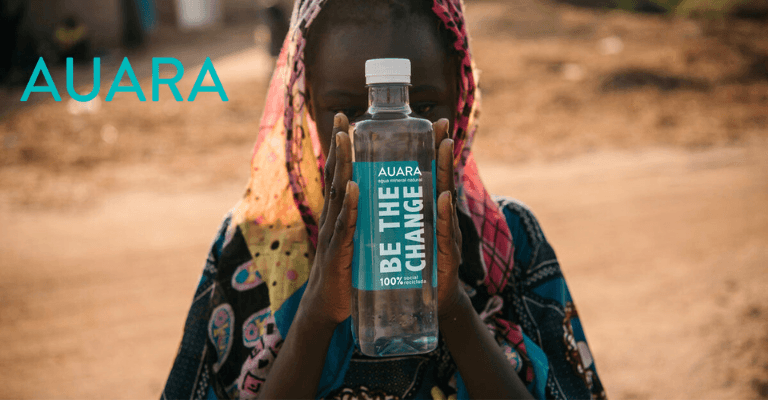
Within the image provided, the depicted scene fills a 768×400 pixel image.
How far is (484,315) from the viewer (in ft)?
5.63

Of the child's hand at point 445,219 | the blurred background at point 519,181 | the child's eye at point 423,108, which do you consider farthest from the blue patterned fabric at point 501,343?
the blurred background at point 519,181

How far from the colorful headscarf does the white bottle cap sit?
0.33 metres

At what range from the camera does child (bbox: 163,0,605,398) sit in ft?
4.90

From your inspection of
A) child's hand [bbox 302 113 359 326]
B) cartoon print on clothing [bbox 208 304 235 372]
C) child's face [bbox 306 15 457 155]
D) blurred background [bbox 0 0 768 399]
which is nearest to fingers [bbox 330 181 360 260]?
child's hand [bbox 302 113 359 326]

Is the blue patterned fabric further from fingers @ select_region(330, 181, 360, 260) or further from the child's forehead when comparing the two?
the child's forehead

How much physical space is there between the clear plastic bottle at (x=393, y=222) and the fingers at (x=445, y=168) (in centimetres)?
3

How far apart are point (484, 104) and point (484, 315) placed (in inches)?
413

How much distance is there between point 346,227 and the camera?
4.21ft

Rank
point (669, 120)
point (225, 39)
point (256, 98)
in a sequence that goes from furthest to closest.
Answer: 1. point (225, 39)
2. point (256, 98)
3. point (669, 120)

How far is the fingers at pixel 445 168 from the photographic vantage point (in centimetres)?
127

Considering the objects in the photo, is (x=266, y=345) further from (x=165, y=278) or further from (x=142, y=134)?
(x=142, y=134)

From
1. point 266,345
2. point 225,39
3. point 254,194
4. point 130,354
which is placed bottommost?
point 130,354

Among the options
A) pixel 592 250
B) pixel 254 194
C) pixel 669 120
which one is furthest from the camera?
pixel 669 120

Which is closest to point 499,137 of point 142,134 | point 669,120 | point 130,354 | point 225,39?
point 669,120
